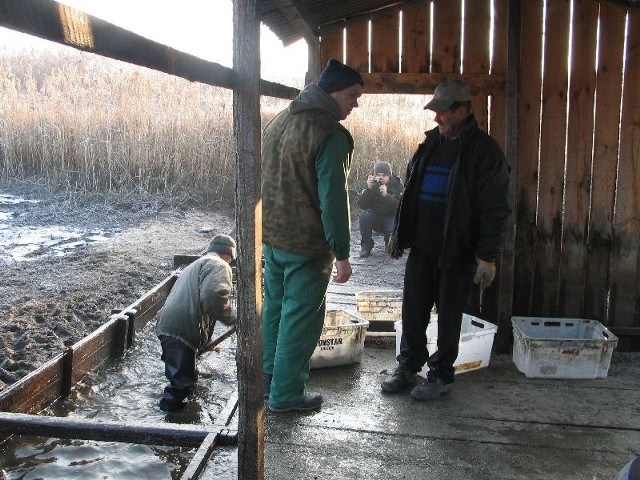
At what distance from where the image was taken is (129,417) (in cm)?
469

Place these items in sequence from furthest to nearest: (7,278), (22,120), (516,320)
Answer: (22,120), (7,278), (516,320)

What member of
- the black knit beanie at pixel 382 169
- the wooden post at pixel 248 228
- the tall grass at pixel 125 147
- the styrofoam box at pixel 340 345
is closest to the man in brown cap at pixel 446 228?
the styrofoam box at pixel 340 345

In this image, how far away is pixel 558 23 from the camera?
5.06 metres

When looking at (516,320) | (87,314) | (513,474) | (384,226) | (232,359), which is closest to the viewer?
(513,474)

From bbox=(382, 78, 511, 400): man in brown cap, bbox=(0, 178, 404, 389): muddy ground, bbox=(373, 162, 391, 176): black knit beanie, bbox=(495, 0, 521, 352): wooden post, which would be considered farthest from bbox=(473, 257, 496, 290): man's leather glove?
bbox=(373, 162, 391, 176): black knit beanie

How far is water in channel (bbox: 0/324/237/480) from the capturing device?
3.91 m

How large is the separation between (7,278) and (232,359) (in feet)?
12.1

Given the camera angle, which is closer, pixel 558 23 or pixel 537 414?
pixel 537 414

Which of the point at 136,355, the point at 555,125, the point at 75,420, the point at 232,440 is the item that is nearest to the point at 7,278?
the point at 136,355

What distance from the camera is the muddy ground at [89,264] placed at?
606 cm

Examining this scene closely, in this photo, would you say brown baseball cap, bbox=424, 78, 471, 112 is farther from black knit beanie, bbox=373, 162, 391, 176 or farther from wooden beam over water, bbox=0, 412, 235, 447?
black knit beanie, bbox=373, 162, 391, 176

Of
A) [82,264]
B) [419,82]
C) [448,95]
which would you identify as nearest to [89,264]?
[82,264]

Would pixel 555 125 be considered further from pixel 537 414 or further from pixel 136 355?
pixel 136 355

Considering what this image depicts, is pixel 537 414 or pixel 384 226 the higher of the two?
pixel 384 226
